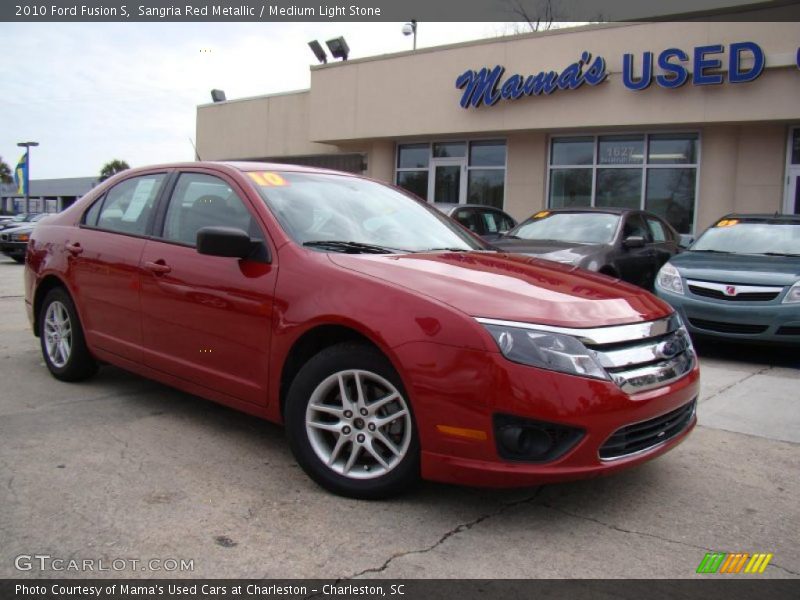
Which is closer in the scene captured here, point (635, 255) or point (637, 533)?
point (637, 533)

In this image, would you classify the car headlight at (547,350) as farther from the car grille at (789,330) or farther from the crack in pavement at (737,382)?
the car grille at (789,330)

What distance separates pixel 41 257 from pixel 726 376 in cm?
556

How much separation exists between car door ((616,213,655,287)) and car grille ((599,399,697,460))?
5.05 metres

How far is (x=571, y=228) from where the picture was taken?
8.73 meters

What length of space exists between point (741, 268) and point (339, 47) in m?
15.6

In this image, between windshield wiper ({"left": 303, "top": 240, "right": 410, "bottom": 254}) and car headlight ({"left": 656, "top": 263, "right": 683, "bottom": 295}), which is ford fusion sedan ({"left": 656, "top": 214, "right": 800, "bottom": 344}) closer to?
car headlight ({"left": 656, "top": 263, "right": 683, "bottom": 295})

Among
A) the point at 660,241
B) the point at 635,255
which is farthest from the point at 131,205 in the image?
the point at 660,241

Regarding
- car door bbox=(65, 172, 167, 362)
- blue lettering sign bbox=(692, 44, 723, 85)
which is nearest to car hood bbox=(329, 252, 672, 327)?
car door bbox=(65, 172, 167, 362)

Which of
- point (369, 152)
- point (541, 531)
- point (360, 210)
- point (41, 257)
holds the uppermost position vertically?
point (369, 152)

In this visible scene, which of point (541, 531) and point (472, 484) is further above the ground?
point (472, 484)

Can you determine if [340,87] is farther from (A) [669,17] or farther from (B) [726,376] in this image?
(B) [726,376]

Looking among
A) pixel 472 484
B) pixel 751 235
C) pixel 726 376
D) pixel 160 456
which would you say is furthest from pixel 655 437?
pixel 751 235

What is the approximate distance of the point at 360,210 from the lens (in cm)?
396

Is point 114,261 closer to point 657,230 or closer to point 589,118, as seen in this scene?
point 657,230
